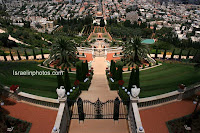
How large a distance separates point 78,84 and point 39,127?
26.2 ft

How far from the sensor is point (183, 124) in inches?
578

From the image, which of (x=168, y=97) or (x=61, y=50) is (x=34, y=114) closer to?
(x=168, y=97)

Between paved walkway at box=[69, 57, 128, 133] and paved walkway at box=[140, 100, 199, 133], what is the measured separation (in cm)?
213

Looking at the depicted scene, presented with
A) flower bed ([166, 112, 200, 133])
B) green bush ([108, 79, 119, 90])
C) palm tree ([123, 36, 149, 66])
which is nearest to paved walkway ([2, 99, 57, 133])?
green bush ([108, 79, 119, 90])

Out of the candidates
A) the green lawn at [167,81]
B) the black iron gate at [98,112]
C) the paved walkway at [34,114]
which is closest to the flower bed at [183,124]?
the green lawn at [167,81]

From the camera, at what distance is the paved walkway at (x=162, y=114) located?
14.7 metres

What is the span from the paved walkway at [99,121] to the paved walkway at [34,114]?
219cm

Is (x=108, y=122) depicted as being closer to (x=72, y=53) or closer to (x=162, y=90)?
(x=162, y=90)

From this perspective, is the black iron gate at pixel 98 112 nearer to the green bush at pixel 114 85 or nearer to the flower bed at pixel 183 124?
the flower bed at pixel 183 124

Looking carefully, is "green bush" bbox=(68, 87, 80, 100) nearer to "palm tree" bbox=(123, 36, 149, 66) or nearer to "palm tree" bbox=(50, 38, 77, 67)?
"palm tree" bbox=(50, 38, 77, 67)

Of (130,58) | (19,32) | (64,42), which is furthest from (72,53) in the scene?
(19,32)

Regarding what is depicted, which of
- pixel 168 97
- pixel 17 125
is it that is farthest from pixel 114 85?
pixel 17 125

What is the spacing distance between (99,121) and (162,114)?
6.46 meters

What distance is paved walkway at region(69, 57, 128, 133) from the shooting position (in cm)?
1475
